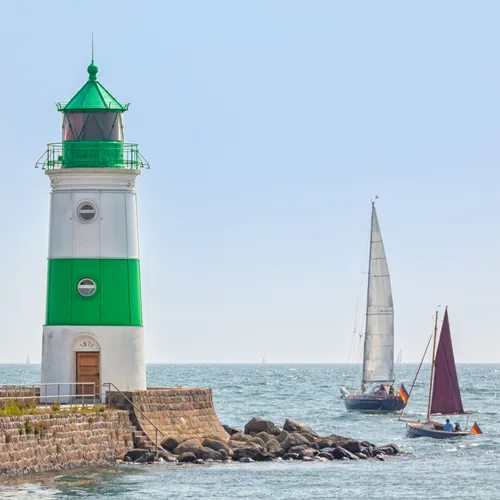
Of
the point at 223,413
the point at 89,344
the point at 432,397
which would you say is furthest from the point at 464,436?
the point at 89,344

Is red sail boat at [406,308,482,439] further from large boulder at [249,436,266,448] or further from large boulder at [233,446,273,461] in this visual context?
large boulder at [233,446,273,461]

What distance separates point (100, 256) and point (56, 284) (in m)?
1.29

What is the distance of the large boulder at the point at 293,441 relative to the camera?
122 feet

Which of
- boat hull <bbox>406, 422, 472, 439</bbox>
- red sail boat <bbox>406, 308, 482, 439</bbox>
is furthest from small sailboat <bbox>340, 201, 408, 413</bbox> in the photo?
boat hull <bbox>406, 422, 472, 439</bbox>

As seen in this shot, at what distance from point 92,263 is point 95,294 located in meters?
0.76

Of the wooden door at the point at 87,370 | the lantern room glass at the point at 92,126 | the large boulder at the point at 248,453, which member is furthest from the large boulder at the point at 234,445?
the lantern room glass at the point at 92,126

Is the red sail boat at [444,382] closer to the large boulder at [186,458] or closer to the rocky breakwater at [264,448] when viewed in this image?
the rocky breakwater at [264,448]

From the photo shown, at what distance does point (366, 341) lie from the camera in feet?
256

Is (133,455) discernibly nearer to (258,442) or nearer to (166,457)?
(166,457)

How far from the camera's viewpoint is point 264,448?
120ft

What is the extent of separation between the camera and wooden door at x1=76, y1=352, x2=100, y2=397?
3525cm

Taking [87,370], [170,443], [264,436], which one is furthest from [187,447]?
[264,436]

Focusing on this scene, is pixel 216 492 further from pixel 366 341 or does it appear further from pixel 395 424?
pixel 366 341

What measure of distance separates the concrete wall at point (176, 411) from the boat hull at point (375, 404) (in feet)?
114
